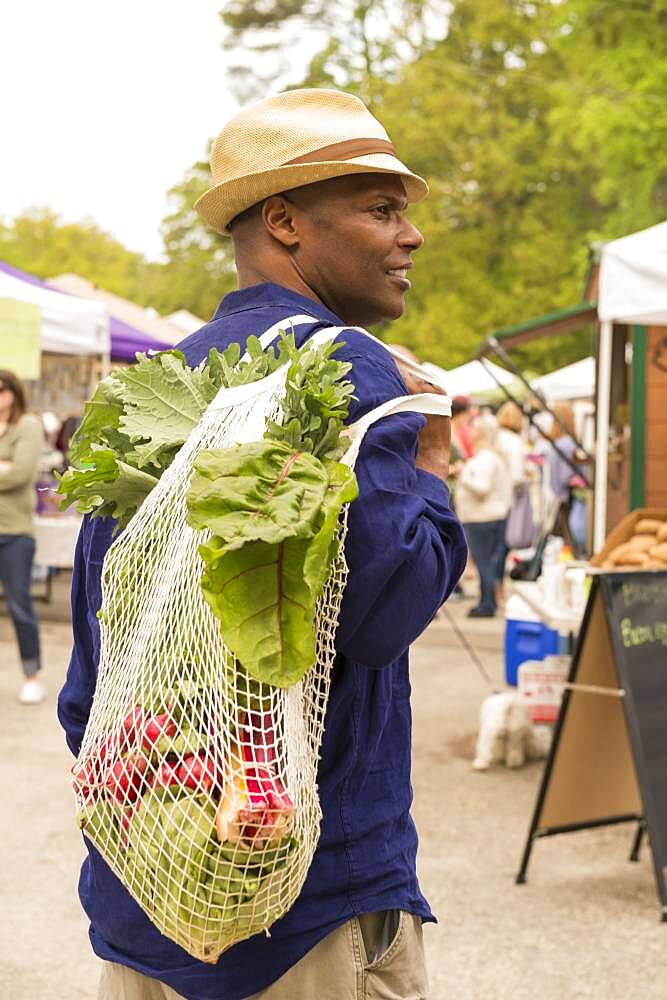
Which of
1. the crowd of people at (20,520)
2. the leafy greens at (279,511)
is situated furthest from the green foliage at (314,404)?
the crowd of people at (20,520)

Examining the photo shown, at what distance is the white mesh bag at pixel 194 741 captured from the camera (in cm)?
161

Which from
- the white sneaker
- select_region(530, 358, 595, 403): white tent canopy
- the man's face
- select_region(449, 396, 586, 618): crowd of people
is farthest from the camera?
select_region(530, 358, 595, 403): white tent canopy

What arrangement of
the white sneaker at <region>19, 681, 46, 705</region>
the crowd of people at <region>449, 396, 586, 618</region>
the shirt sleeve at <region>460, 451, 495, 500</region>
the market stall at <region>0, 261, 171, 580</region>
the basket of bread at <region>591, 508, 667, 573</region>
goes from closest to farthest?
the basket of bread at <region>591, 508, 667, 573</region>, the white sneaker at <region>19, 681, 46, 705</region>, the market stall at <region>0, 261, 171, 580</region>, the shirt sleeve at <region>460, 451, 495, 500</region>, the crowd of people at <region>449, 396, 586, 618</region>

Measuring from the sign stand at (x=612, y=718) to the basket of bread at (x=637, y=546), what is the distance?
92mm

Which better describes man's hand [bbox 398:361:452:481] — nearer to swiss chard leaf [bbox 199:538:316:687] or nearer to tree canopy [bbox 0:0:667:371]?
swiss chard leaf [bbox 199:538:316:687]

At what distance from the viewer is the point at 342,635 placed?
176 cm

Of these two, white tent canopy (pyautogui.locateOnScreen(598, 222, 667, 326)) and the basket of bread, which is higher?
white tent canopy (pyautogui.locateOnScreen(598, 222, 667, 326))

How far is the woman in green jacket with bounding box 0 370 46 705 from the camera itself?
26.9ft

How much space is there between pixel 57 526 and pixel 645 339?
5.17 metres

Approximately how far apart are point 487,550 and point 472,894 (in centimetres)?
770

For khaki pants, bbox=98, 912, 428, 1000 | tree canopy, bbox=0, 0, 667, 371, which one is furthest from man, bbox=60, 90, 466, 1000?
tree canopy, bbox=0, 0, 667, 371

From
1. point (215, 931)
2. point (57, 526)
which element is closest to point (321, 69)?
point (57, 526)

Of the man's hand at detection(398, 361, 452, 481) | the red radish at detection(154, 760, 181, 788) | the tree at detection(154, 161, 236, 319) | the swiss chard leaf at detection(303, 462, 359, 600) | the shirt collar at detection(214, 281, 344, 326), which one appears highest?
the tree at detection(154, 161, 236, 319)

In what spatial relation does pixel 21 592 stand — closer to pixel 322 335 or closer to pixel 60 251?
pixel 322 335
